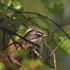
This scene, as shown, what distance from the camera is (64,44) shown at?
1.44m

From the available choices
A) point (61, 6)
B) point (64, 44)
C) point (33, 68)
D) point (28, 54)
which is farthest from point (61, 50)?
point (33, 68)

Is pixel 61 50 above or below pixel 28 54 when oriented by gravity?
below

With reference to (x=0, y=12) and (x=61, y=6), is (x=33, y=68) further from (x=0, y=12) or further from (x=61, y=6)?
(x=61, y=6)

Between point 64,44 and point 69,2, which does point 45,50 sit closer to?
point 64,44

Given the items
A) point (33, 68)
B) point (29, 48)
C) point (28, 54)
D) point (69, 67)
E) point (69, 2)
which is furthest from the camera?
point (69, 67)

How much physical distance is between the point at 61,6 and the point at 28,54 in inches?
21.8

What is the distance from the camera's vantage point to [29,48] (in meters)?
1.19

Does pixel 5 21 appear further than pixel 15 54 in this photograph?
Yes

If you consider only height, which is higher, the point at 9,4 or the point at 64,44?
the point at 9,4

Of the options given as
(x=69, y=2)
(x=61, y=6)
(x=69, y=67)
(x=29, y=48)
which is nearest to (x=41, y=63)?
(x=29, y=48)

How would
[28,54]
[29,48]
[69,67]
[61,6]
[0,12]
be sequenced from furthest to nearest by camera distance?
[69,67] < [61,6] < [0,12] < [29,48] < [28,54]

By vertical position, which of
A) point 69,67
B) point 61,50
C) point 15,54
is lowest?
point 69,67

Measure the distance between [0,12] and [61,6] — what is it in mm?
360

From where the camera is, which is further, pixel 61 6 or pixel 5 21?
pixel 61 6
